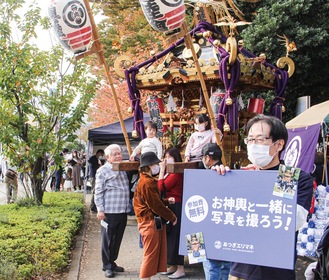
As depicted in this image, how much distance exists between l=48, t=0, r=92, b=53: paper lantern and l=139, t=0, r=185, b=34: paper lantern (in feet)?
5.08

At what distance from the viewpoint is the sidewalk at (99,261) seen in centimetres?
695

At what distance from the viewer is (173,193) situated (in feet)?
22.2

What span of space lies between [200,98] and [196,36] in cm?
130

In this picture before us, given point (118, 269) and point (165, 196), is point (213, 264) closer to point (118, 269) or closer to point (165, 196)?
point (165, 196)

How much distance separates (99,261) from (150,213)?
8.46ft

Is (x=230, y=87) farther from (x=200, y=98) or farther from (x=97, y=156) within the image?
(x=97, y=156)

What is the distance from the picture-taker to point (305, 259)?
802 centimetres

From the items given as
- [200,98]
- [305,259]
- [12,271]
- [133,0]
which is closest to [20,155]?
[200,98]

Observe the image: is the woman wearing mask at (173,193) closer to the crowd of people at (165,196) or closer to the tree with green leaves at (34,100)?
the crowd of people at (165,196)

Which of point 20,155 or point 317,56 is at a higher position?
point 317,56

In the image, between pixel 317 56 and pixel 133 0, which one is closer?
pixel 317 56

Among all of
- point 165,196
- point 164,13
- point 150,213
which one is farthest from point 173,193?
point 164,13

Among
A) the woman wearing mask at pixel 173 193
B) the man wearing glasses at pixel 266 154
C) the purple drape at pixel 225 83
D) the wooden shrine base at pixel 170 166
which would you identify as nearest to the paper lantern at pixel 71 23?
the purple drape at pixel 225 83

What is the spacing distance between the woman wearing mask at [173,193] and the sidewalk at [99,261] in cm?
19
